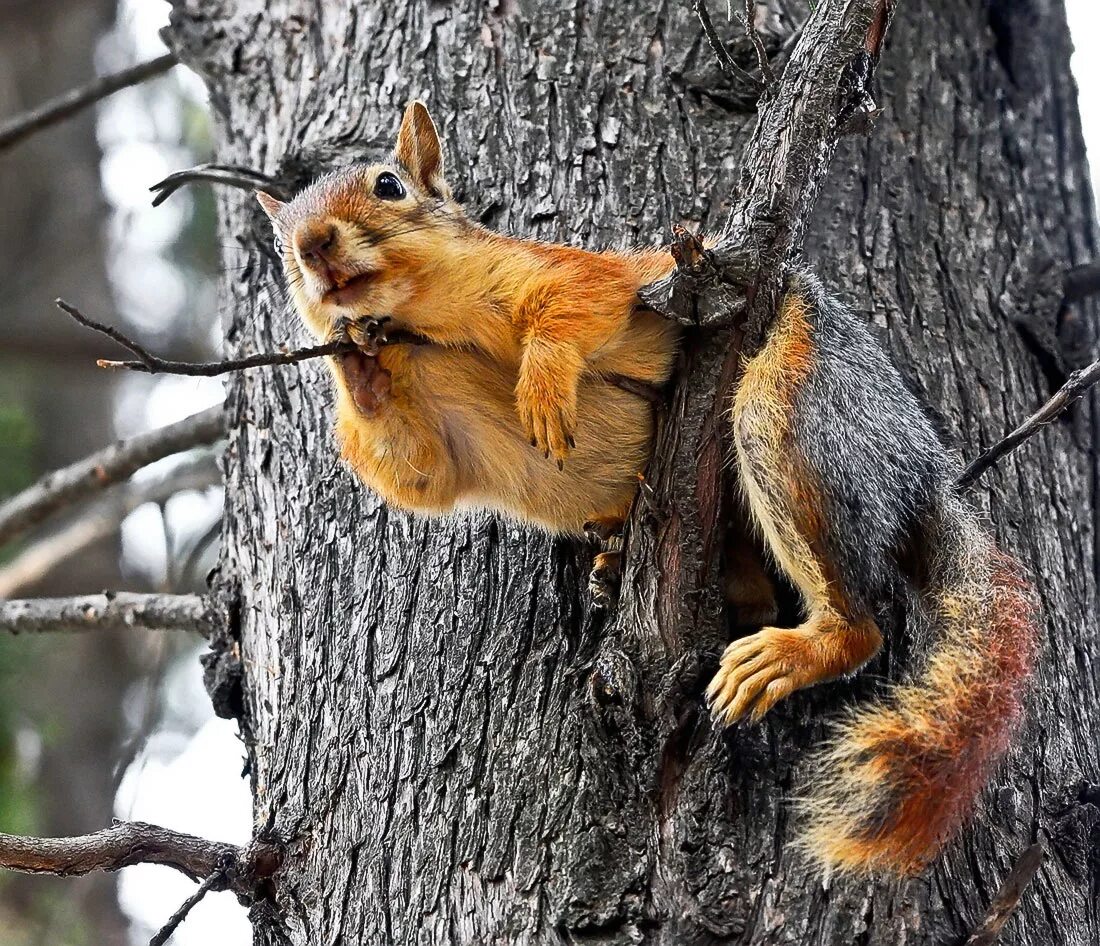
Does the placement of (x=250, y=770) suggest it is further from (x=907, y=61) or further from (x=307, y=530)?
(x=907, y=61)

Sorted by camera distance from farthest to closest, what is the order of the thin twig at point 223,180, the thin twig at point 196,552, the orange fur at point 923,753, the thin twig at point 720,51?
the thin twig at point 196,552, the thin twig at point 223,180, the thin twig at point 720,51, the orange fur at point 923,753

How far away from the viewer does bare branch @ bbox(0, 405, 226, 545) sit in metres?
3.42

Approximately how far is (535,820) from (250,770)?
853 mm

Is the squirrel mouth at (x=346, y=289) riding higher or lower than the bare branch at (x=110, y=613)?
higher

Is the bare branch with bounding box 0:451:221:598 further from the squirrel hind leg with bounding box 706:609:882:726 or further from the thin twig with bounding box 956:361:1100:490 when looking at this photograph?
the thin twig with bounding box 956:361:1100:490

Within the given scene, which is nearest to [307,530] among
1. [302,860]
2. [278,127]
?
[302,860]

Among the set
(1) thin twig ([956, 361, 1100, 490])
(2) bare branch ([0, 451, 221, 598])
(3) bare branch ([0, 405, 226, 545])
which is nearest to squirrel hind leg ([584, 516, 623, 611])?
(1) thin twig ([956, 361, 1100, 490])

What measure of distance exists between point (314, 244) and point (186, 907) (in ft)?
3.87

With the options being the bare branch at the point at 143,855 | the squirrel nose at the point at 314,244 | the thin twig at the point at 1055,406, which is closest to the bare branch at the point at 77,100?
the squirrel nose at the point at 314,244

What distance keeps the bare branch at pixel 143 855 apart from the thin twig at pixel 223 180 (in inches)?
50.5

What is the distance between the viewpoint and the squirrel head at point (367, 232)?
7.53 ft

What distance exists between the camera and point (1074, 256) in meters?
3.06

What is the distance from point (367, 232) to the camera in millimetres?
2383

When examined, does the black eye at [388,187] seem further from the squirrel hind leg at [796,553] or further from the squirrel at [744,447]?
the squirrel hind leg at [796,553]
